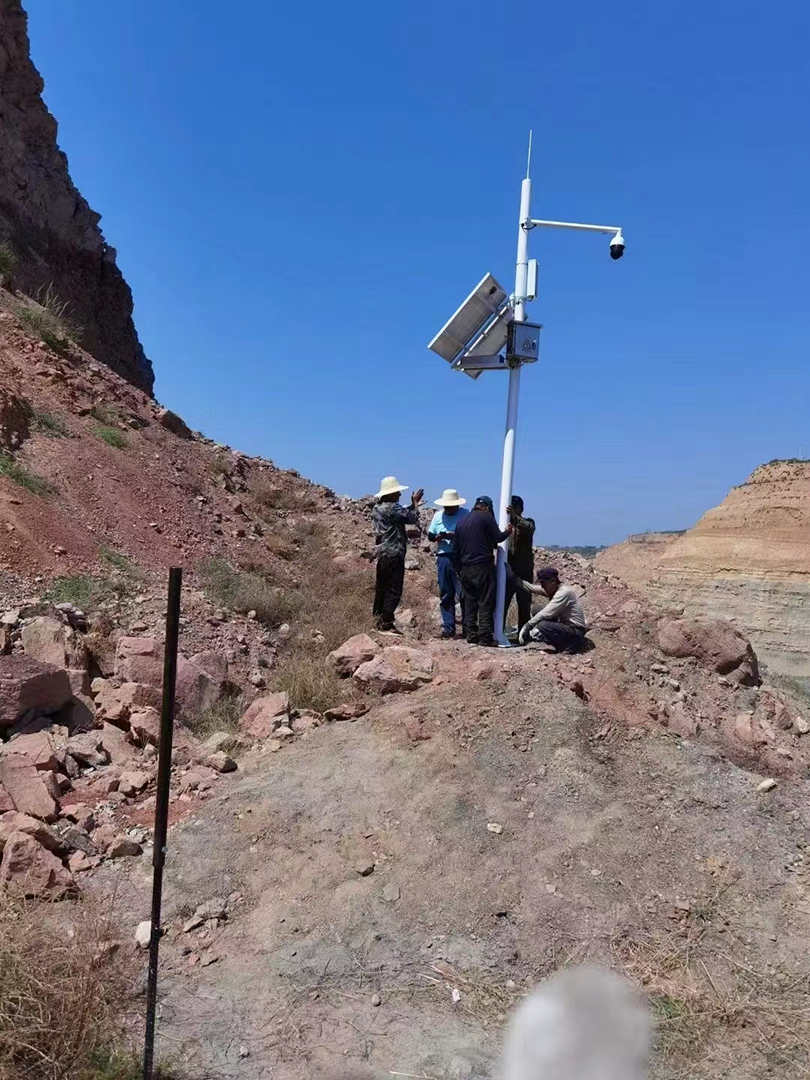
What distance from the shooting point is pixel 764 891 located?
13.9 feet

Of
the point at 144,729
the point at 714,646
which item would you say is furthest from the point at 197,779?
the point at 714,646

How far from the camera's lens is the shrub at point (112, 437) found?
34.0 ft

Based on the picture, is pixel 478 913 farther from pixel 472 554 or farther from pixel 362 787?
pixel 472 554

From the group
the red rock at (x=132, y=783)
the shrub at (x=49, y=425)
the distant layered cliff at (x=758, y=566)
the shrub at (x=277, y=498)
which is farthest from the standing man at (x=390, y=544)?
the distant layered cliff at (x=758, y=566)

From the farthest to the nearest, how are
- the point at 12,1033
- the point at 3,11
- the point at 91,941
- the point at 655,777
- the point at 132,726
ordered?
A: the point at 3,11, the point at 132,726, the point at 655,777, the point at 91,941, the point at 12,1033

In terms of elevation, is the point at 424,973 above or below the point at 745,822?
Result: below

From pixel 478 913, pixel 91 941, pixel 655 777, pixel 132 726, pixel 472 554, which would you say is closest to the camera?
pixel 91 941

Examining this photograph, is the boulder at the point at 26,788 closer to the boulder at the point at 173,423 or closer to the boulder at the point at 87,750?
the boulder at the point at 87,750

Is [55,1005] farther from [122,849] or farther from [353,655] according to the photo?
[353,655]

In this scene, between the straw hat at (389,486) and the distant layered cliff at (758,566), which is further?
the distant layered cliff at (758,566)

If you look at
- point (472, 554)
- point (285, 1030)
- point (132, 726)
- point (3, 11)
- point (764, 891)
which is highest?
point (3, 11)

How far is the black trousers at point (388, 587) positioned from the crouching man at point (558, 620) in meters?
1.37

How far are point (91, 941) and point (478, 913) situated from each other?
6.30ft

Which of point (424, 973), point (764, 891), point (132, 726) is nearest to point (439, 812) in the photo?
point (424, 973)
